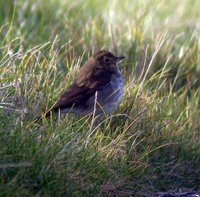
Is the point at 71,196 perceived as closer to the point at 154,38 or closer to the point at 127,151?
the point at 127,151

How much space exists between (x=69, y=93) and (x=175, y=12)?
5265 mm

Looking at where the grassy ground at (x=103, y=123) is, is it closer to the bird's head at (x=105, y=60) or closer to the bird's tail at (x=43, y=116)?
the bird's tail at (x=43, y=116)

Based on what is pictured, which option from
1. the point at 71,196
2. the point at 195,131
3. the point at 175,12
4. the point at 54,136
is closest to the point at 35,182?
the point at 71,196

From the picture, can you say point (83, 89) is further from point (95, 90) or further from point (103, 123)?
point (103, 123)

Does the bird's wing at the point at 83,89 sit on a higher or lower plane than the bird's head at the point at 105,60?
lower

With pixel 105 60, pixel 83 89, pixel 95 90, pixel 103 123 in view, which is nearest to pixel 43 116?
pixel 103 123

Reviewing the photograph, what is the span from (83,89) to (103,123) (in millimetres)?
467

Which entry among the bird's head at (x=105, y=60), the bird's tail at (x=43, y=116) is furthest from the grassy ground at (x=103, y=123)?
the bird's head at (x=105, y=60)

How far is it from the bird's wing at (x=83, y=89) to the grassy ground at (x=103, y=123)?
0.14 metres

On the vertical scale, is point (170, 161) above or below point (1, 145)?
below

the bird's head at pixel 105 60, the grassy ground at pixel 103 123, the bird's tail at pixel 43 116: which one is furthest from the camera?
the bird's head at pixel 105 60

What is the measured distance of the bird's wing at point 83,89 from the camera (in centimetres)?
695

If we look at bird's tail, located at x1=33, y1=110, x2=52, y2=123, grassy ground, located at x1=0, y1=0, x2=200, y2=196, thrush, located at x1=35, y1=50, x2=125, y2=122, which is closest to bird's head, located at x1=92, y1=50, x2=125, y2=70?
thrush, located at x1=35, y1=50, x2=125, y2=122

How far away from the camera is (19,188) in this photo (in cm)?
503
